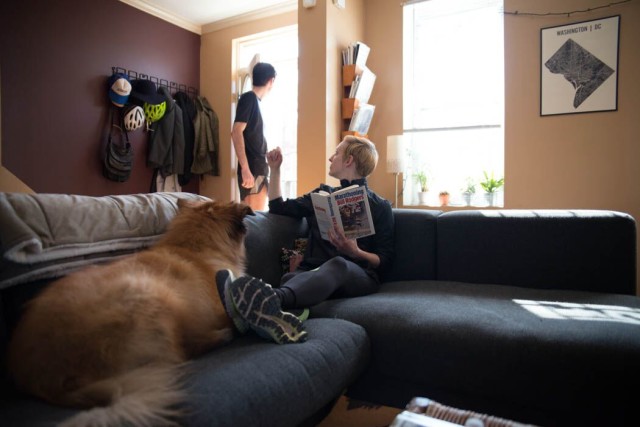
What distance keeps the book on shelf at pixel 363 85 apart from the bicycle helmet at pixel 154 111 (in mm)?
2076

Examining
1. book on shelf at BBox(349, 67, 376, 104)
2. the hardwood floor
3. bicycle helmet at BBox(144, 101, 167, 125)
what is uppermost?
book on shelf at BBox(349, 67, 376, 104)

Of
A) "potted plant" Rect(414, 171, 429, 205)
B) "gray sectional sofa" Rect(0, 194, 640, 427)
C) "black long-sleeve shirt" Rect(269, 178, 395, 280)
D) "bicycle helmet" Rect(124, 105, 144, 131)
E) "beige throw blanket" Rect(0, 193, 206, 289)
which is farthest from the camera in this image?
"bicycle helmet" Rect(124, 105, 144, 131)

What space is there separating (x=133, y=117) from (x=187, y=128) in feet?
2.41

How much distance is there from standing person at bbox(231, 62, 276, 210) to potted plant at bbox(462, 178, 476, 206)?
1.89 m

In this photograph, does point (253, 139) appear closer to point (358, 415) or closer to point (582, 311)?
point (358, 415)

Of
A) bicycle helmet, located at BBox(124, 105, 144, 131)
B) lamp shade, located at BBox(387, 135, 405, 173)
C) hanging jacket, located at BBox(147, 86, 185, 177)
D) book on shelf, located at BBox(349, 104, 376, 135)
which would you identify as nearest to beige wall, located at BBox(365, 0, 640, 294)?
lamp shade, located at BBox(387, 135, 405, 173)

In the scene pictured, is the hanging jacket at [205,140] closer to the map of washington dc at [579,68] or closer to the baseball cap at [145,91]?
the baseball cap at [145,91]

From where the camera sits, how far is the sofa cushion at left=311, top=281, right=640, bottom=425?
1.20 m

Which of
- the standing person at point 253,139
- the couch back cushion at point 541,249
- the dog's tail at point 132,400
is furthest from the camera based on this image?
the standing person at point 253,139

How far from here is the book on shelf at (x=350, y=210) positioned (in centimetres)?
188

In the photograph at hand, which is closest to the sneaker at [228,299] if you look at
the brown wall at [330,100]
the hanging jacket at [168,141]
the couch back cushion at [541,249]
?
the couch back cushion at [541,249]

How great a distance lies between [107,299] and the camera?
1.01m

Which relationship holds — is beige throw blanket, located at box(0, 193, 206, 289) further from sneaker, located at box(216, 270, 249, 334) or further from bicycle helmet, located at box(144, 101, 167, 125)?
bicycle helmet, located at box(144, 101, 167, 125)

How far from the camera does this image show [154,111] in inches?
175
